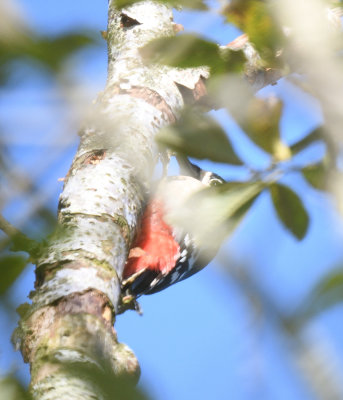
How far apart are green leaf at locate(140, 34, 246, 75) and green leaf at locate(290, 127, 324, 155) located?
138 millimetres

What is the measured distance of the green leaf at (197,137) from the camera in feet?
2.21

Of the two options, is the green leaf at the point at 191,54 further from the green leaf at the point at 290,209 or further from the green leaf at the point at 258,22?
the green leaf at the point at 290,209

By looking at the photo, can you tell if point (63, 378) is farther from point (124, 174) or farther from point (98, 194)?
point (124, 174)

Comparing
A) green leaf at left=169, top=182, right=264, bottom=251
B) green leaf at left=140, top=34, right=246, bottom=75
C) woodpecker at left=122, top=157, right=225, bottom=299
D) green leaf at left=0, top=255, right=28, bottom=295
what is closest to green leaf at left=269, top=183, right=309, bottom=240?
green leaf at left=169, top=182, right=264, bottom=251

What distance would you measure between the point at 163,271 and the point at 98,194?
132 cm

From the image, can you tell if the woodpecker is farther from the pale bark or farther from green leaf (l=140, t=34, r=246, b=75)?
green leaf (l=140, t=34, r=246, b=75)

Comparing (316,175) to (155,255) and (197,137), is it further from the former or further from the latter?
A: (155,255)

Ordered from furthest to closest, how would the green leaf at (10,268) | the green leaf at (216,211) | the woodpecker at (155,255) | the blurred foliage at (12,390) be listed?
1. the woodpecker at (155,255)
2. the green leaf at (216,211)
3. the green leaf at (10,268)
4. the blurred foliage at (12,390)

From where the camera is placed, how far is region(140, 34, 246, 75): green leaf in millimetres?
687

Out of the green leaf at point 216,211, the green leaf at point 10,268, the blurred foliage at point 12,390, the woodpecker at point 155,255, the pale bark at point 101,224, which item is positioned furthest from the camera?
the woodpecker at point 155,255

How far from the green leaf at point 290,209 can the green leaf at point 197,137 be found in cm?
11

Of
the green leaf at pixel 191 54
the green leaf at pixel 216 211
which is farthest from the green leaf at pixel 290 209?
the green leaf at pixel 191 54

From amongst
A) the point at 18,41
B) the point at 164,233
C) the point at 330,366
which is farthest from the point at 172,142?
the point at 164,233

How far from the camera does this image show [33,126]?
51cm
